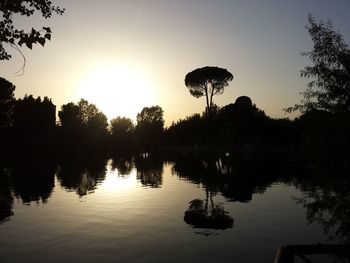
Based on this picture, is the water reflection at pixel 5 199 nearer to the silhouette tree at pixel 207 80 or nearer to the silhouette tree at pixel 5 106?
the silhouette tree at pixel 5 106

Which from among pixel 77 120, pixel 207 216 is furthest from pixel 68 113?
pixel 207 216

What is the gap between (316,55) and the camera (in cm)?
1258

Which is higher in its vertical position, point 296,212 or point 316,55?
point 316,55

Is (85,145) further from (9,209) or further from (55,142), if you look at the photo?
(9,209)

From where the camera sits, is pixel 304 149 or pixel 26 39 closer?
pixel 26 39

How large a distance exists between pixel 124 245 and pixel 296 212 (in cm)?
1407

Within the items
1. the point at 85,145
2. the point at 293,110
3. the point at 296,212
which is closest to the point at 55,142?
the point at 85,145

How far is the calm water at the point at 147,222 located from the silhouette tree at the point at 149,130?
109589 millimetres

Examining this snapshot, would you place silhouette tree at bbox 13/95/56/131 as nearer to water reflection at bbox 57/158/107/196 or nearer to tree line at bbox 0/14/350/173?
tree line at bbox 0/14/350/173

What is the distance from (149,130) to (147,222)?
135 meters

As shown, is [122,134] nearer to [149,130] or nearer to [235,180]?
[149,130]

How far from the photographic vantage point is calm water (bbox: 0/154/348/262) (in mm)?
19094

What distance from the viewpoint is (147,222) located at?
26.0 metres

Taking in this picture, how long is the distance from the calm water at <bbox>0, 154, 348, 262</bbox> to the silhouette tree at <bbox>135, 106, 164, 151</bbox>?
360 feet
